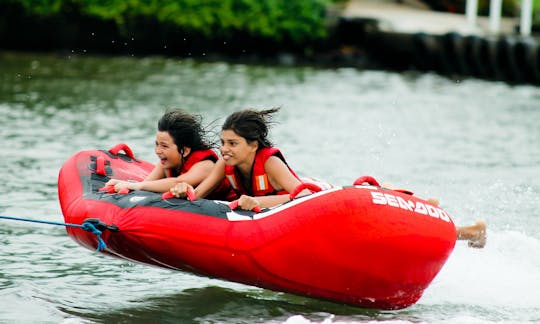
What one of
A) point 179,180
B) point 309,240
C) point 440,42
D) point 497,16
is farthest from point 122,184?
point 497,16

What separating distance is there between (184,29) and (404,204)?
17017 mm

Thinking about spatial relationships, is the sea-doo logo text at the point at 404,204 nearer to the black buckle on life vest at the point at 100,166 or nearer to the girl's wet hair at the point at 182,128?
the girl's wet hair at the point at 182,128

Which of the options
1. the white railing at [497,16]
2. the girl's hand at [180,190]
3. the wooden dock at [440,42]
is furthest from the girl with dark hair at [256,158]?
the white railing at [497,16]

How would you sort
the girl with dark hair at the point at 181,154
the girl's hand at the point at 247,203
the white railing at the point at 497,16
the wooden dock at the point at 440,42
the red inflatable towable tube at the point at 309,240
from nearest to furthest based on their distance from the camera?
1. the red inflatable towable tube at the point at 309,240
2. the girl's hand at the point at 247,203
3. the girl with dark hair at the point at 181,154
4. the wooden dock at the point at 440,42
5. the white railing at the point at 497,16

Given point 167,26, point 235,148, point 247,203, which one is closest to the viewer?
point 247,203

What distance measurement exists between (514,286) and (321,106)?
8.78 metres

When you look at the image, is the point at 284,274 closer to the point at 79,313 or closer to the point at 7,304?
the point at 79,313

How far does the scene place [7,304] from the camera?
229 inches

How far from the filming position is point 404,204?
5.32 metres

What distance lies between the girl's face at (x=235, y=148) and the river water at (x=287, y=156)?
0.55m

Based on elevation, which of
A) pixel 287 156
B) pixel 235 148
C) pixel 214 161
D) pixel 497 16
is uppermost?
pixel 497 16

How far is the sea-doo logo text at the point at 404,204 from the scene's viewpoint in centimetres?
528

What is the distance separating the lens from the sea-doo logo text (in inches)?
208

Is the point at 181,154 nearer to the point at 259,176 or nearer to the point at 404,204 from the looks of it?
the point at 259,176
